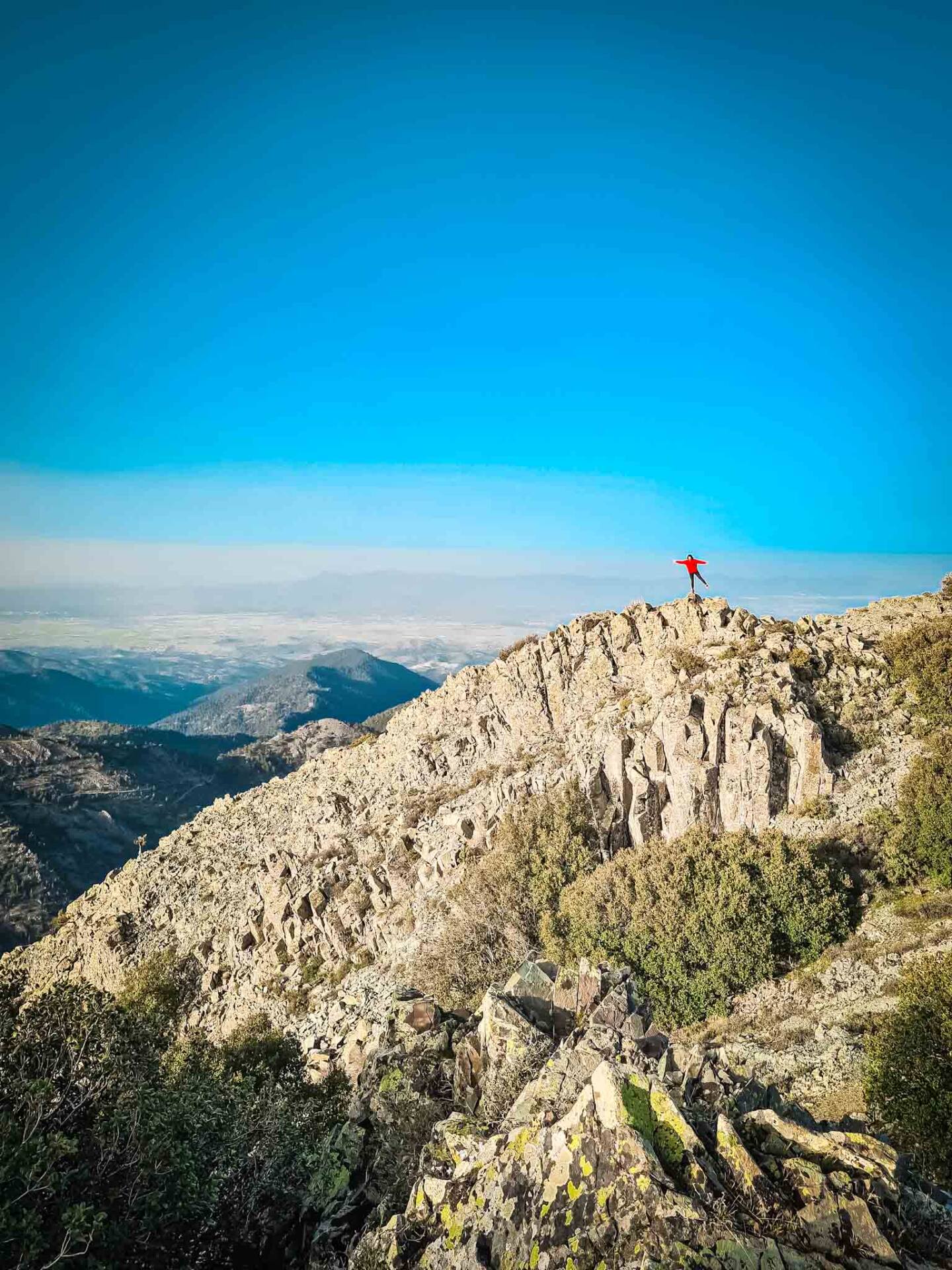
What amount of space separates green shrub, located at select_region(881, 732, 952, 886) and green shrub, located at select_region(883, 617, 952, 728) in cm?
364

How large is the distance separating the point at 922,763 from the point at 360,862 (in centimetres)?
3209

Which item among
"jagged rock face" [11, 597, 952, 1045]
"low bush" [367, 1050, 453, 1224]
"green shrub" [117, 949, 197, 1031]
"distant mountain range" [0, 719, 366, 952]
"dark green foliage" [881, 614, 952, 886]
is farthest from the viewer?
"distant mountain range" [0, 719, 366, 952]

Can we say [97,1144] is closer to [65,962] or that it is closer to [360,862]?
[360,862]

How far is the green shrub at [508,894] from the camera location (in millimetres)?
32812

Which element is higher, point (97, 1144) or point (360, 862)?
point (97, 1144)

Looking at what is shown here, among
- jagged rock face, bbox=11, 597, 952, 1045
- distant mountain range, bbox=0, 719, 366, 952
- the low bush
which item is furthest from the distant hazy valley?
the low bush

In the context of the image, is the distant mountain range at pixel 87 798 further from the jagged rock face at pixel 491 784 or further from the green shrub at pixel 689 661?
the green shrub at pixel 689 661

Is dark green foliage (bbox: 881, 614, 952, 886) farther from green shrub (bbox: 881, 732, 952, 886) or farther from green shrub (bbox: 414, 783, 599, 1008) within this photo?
green shrub (bbox: 414, 783, 599, 1008)

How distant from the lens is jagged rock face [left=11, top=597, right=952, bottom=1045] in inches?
1400

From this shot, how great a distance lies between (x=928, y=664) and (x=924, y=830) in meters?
10.8

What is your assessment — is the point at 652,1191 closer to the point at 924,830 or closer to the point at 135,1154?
the point at 135,1154

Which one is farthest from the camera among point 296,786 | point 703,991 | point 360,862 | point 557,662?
point 296,786

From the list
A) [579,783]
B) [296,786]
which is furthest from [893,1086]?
→ [296,786]

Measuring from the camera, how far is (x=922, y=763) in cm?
3247
